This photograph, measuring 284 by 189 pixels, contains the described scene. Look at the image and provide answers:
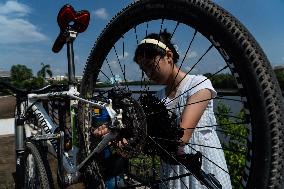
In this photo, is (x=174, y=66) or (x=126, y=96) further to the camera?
(x=174, y=66)

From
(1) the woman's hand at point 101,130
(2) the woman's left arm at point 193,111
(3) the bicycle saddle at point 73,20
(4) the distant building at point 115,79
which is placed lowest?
(1) the woman's hand at point 101,130

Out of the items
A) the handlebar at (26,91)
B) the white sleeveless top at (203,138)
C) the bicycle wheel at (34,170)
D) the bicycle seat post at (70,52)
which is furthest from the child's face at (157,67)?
the bicycle wheel at (34,170)

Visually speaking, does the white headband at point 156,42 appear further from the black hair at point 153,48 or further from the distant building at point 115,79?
the distant building at point 115,79

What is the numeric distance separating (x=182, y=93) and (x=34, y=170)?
1568 mm

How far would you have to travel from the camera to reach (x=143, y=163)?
3.02m

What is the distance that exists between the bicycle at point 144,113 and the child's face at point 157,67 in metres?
0.08

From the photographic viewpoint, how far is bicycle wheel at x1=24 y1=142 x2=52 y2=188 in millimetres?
3402

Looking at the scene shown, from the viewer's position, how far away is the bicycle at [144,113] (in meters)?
1.77

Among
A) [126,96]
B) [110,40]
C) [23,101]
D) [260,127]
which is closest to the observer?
[260,127]

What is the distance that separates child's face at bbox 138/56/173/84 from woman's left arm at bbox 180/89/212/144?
0.91 ft

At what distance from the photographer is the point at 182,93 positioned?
2832mm

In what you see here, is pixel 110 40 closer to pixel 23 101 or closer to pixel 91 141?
pixel 91 141

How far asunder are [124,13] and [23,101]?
5.33 ft

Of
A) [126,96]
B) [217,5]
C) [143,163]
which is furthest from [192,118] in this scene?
[217,5]
